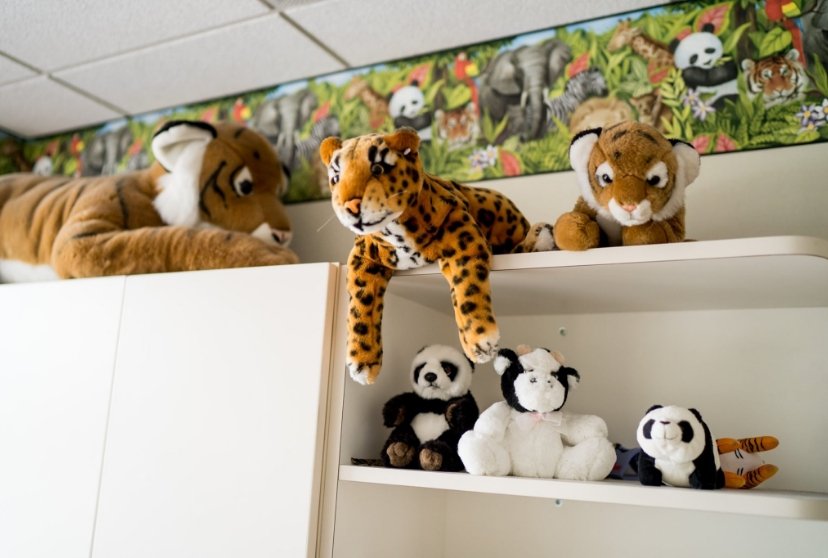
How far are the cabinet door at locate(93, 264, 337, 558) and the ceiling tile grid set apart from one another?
615mm

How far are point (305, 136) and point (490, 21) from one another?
1.81 feet

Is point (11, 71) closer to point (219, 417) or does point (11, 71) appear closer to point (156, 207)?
point (156, 207)

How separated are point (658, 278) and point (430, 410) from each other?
1.38 feet

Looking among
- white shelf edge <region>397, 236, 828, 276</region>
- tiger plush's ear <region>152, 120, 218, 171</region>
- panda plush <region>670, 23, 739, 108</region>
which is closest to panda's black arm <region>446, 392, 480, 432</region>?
white shelf edge <region>397, 236, 828, 276</region>

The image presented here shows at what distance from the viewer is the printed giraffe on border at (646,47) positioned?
4.40 ft

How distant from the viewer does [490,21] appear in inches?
57.0

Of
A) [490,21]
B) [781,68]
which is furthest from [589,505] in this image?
[490,21]

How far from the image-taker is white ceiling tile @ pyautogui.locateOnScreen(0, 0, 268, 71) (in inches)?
57.1

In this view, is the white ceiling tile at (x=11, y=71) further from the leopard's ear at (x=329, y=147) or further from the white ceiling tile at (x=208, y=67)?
the leopard's ear at (x=329, y=147)

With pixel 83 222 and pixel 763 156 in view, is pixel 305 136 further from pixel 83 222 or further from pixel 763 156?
pixel 763 156

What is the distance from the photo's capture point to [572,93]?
1418mm

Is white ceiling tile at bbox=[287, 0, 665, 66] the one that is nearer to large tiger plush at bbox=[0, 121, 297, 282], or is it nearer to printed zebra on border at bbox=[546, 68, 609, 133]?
printed zebra on border at bbox=[546, 68, 609, 133]

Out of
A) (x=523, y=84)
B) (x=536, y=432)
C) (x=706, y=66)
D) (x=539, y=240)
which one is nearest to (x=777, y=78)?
(x=706, y=66)

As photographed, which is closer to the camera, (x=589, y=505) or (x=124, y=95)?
(x=589, y=505)
